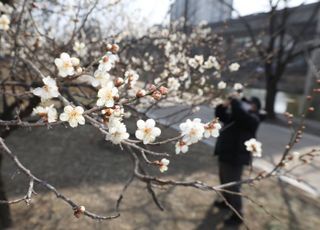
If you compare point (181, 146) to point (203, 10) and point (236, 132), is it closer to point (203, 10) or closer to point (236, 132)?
point (236, 132)

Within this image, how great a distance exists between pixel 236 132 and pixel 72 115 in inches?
122

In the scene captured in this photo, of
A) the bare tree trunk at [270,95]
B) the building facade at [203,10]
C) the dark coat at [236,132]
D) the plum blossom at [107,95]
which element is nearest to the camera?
the plum blossom at [107,95]

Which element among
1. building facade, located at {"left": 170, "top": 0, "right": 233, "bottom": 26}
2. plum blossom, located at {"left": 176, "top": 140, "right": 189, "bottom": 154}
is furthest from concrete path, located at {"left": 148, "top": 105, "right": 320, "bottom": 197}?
building facade, located at {"left": 170, "top": 0, "right": 233, "bottom": 26}

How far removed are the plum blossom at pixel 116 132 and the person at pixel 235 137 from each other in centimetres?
274

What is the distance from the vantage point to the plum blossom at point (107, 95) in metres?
1.31

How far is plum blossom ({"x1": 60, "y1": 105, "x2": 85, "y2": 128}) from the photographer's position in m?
1.34

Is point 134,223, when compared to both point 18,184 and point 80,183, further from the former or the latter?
point 18,184

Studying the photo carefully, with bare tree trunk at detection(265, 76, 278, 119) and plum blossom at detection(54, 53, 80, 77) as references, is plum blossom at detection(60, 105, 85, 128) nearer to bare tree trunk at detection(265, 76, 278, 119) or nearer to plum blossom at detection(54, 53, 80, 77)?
plum blossom at detection(54, 53, 80, 77)

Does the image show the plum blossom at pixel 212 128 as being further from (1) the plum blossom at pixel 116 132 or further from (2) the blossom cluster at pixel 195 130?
(1) the plum blossom at pixel 116 132

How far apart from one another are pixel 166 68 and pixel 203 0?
11.4m

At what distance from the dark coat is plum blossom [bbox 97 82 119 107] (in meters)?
2.88

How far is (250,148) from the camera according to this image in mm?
2816

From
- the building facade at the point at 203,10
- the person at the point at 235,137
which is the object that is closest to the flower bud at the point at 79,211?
the person at the point at 235,137

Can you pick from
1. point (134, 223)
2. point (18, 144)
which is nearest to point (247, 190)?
point (134, 223)
